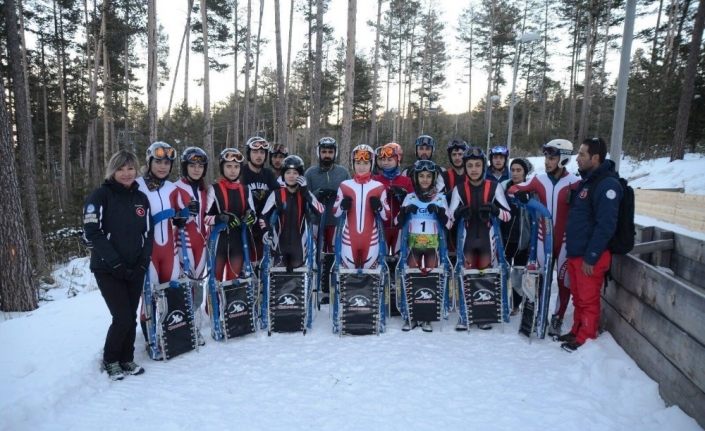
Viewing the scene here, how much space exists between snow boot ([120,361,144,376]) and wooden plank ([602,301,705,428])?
4870 millimetres

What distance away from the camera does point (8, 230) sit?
713cm

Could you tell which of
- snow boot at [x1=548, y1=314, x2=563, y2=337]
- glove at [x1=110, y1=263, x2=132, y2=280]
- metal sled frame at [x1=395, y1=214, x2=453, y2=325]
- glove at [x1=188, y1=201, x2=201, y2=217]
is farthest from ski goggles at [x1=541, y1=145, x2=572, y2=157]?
glove at [x1=110, y1=263, x2=132, y2=280]

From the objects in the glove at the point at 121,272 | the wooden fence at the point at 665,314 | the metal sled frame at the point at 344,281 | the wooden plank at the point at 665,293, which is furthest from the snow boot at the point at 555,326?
the glove at the point at 121,272

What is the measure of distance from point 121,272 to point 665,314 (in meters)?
5.02

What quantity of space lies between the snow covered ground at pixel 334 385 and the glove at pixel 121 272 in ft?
3.17

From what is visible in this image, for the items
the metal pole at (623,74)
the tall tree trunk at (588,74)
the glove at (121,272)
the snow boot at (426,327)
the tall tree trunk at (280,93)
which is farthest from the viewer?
the tall tree trunk at (588,74)

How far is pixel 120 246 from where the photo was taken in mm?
4117

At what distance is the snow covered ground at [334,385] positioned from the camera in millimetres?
3447

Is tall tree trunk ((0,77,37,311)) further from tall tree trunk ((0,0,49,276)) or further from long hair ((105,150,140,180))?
long hair ((105,150,140,180))

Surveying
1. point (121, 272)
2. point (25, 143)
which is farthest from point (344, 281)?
point (25, 143)

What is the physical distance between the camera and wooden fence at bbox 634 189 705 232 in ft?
27.7

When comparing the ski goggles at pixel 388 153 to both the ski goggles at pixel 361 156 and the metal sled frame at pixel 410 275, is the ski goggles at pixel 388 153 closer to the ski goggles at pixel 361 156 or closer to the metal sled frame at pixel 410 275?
the ski goggles at pixel 361 156

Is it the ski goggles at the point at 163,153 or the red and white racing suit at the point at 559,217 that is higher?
the ski goggles at the point at 163,153

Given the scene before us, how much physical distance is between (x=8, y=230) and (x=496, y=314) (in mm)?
7987
